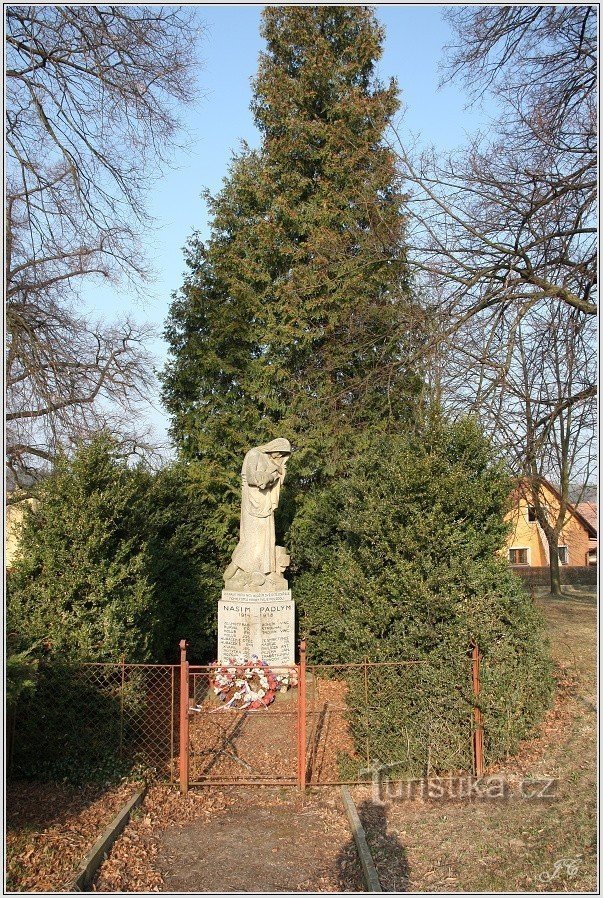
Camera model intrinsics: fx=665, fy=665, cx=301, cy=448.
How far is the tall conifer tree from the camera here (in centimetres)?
1379

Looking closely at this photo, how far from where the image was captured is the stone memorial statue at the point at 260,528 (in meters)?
10.6

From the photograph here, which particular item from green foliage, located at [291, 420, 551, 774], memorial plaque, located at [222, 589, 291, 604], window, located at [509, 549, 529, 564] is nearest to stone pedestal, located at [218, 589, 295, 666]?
memorial plaque, located at [222, 589, 291, 604]

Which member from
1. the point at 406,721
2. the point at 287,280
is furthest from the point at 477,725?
the point at 287,280

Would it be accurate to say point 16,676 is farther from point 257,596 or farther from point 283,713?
point 257,596

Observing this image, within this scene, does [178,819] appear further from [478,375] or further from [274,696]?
[478,375]

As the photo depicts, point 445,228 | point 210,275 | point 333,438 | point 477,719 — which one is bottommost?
point 477,719

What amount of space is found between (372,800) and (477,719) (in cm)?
131

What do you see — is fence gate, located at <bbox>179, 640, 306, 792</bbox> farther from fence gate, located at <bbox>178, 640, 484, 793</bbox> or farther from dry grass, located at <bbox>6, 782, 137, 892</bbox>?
dry grass, located at <bbox>6, 782, 137, 892</bbox>

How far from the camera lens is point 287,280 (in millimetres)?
14875

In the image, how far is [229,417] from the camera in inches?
575

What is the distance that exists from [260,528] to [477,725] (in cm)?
504

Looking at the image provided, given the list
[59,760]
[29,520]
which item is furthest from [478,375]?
[59,760]

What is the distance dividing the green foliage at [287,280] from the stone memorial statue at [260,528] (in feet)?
6.57

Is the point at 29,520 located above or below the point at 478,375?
below
